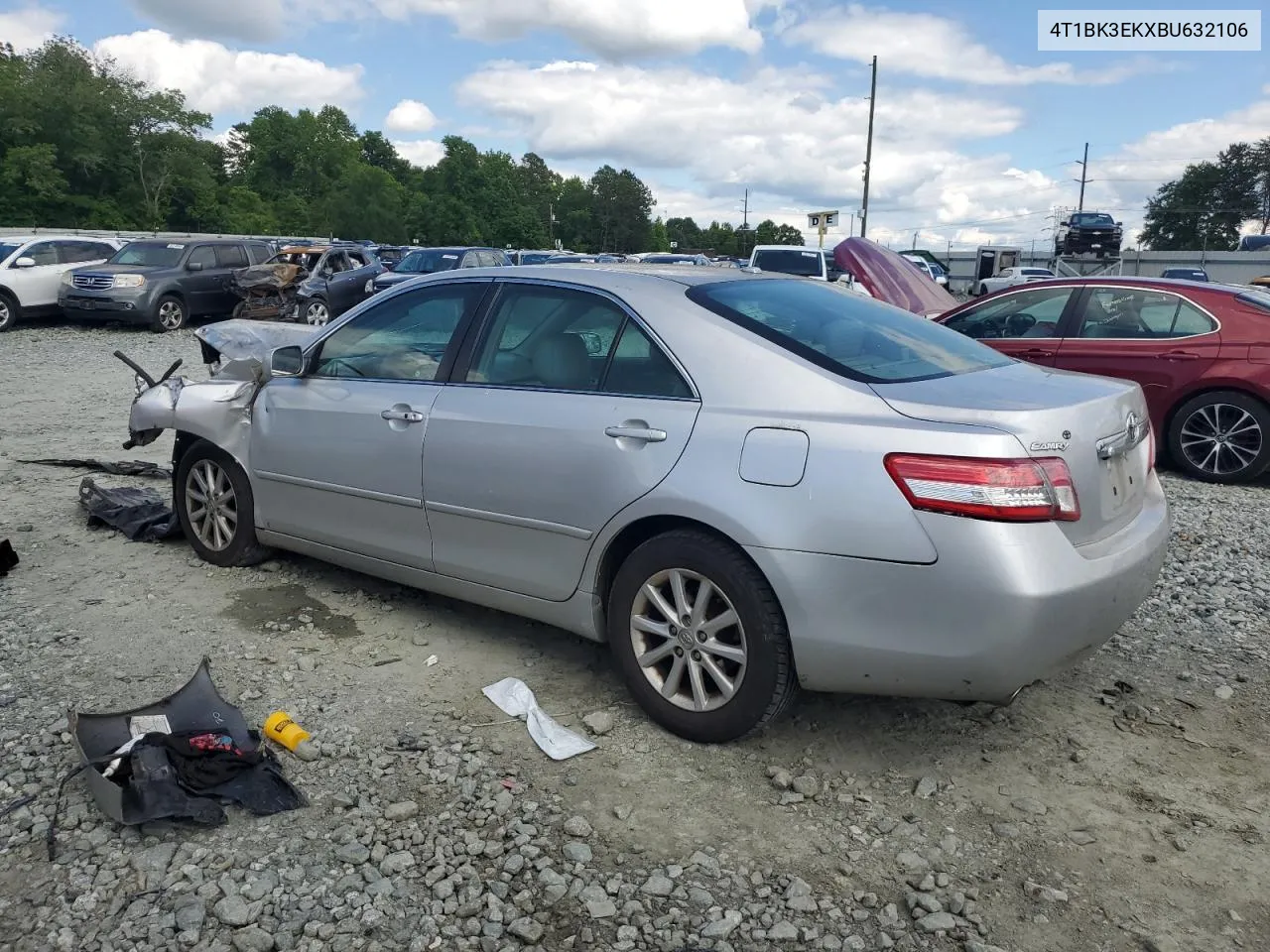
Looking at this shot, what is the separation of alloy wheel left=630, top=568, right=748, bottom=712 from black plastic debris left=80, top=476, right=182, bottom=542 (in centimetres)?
335

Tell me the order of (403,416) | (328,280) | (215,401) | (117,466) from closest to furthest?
(403,416) → (215,401) → (117,466) → (328,280)

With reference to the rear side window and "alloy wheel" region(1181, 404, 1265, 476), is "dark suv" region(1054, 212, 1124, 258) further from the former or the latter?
"alloy wheel" region(1181, 404, 1265, 476)

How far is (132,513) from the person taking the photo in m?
5.73

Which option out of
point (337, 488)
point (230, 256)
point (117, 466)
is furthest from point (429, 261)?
point (337, 488)

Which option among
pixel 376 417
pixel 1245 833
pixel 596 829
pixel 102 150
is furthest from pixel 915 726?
pixel 102 150

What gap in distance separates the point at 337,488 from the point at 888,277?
19.4 feet

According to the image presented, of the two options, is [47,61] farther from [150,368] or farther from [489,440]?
[489,440]

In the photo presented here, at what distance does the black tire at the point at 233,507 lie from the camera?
493 centimetres

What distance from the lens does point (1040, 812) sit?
3.01m

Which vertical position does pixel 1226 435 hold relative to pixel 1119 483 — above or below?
below

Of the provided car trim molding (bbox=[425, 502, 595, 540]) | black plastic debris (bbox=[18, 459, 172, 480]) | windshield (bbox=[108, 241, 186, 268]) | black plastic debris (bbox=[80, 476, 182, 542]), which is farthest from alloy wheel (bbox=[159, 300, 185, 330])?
car trim molding (bbox=[425, 502, 595, 540])

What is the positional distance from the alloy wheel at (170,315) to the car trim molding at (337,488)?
590 inches

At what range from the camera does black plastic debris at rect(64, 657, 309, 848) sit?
2.88 m

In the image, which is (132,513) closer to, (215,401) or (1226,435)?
(215,401)
